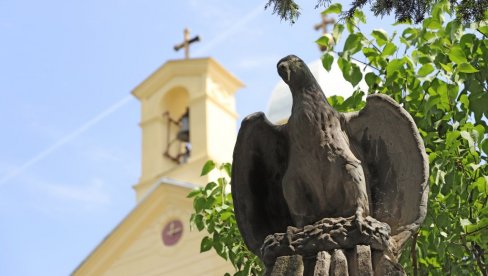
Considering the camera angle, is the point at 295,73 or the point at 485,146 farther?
the point at 485,146

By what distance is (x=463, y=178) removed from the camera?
6.79 meters

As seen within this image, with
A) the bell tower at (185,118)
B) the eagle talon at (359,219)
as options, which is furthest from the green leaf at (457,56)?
the bell tower at (185,118)

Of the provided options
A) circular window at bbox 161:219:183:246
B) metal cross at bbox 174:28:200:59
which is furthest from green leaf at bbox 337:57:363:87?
metal cross at bbox 174:28:200:59

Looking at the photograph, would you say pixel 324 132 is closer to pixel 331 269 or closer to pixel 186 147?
pixel 331 269

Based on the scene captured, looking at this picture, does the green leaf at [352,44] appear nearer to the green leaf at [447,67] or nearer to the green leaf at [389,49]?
the green leaf at [389,49]

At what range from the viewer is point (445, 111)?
23.0 ft

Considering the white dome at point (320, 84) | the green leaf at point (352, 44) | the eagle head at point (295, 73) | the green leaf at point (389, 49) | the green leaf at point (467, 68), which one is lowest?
the eagle head at point (295, 73)

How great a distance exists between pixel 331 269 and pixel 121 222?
59.9ft

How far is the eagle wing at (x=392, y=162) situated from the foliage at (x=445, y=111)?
1.79 m

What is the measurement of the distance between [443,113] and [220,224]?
2.01m

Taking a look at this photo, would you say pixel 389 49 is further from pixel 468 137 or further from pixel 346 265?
pixel 346 265

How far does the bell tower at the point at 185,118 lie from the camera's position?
22.0 metres

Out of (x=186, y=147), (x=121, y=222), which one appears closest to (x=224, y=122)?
(x=186, y=147)

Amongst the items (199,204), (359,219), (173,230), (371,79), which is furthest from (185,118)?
(359,219)
